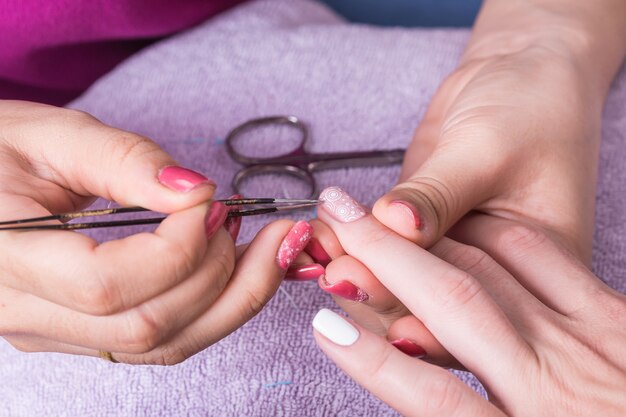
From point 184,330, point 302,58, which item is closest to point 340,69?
point 302,58

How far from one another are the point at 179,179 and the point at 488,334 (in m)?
0.35

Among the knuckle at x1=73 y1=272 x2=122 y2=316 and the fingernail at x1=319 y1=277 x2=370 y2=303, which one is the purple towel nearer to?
the fingernail at x1=319 y1=277 x2=370 y2=303

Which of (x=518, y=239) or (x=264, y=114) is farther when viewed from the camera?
(x=264, y=114)

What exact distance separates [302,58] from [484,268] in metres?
0.63

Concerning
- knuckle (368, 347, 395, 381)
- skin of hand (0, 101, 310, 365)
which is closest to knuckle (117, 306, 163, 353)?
skin of hand (0, 101, 310, 365)

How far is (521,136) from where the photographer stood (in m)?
0.88

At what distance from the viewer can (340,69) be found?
1.24m

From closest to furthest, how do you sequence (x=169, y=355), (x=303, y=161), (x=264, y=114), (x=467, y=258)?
(x=169, y=355), (x=467, y=258), (x=303, y=161), (x=264, y=114)

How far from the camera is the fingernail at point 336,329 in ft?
2.21

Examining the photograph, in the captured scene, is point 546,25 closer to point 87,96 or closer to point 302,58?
point 302,58

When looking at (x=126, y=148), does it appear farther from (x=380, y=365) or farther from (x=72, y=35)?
(x=72, y=35)

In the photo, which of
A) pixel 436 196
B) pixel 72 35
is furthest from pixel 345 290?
pixel 72 35

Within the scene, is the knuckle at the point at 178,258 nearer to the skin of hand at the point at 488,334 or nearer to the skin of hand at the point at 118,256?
the skin of hand at the point at 118,256

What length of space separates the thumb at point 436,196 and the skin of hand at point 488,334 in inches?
0.9
